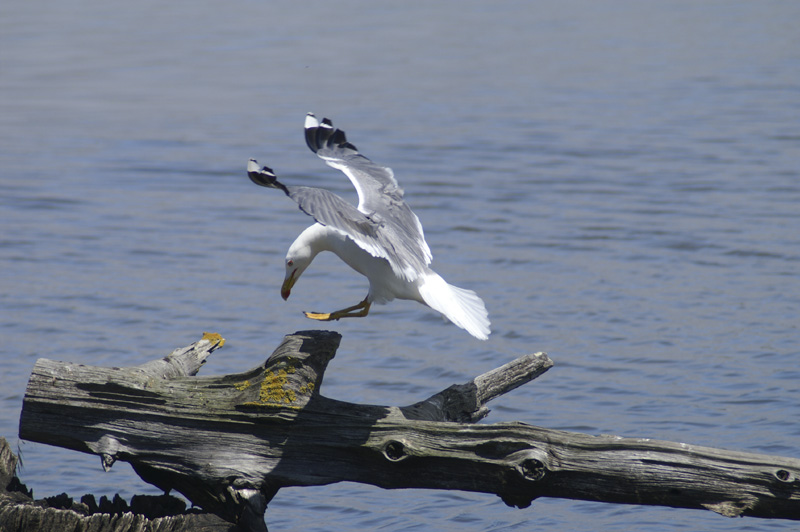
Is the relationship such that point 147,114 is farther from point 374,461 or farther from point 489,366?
point 374,461

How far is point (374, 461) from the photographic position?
167 inches

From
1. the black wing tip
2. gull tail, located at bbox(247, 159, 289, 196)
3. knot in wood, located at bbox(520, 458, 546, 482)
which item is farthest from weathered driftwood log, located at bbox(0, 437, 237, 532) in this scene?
the black wing tip

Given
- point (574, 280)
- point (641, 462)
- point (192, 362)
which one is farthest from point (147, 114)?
point (641, 462)

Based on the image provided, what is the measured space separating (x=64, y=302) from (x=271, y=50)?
15.1 m

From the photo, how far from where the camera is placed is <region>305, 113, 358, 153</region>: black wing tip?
19.7ft

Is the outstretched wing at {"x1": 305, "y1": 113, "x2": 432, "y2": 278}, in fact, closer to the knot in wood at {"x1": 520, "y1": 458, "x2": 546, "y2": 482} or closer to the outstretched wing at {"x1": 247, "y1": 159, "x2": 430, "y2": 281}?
the outstretched wing at {"x1": 247, "y1": 159, "x2": 430, "y2": 281}

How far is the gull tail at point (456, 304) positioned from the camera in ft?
15.0

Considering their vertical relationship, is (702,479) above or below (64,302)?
above

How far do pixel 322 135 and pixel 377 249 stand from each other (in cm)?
170

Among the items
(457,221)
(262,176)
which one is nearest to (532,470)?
(262,176)

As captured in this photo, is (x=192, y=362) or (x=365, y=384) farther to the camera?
(x=365, y=384)

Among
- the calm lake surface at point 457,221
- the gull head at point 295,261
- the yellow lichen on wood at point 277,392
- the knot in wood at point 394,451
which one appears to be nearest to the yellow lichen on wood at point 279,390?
the yellow lichen on wood at point 277,392

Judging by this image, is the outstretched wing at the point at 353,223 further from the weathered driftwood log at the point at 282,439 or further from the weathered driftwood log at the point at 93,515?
the weathered driftwood log at the point at 93,515

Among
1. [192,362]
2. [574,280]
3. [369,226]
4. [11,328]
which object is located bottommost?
→ [11,328]
